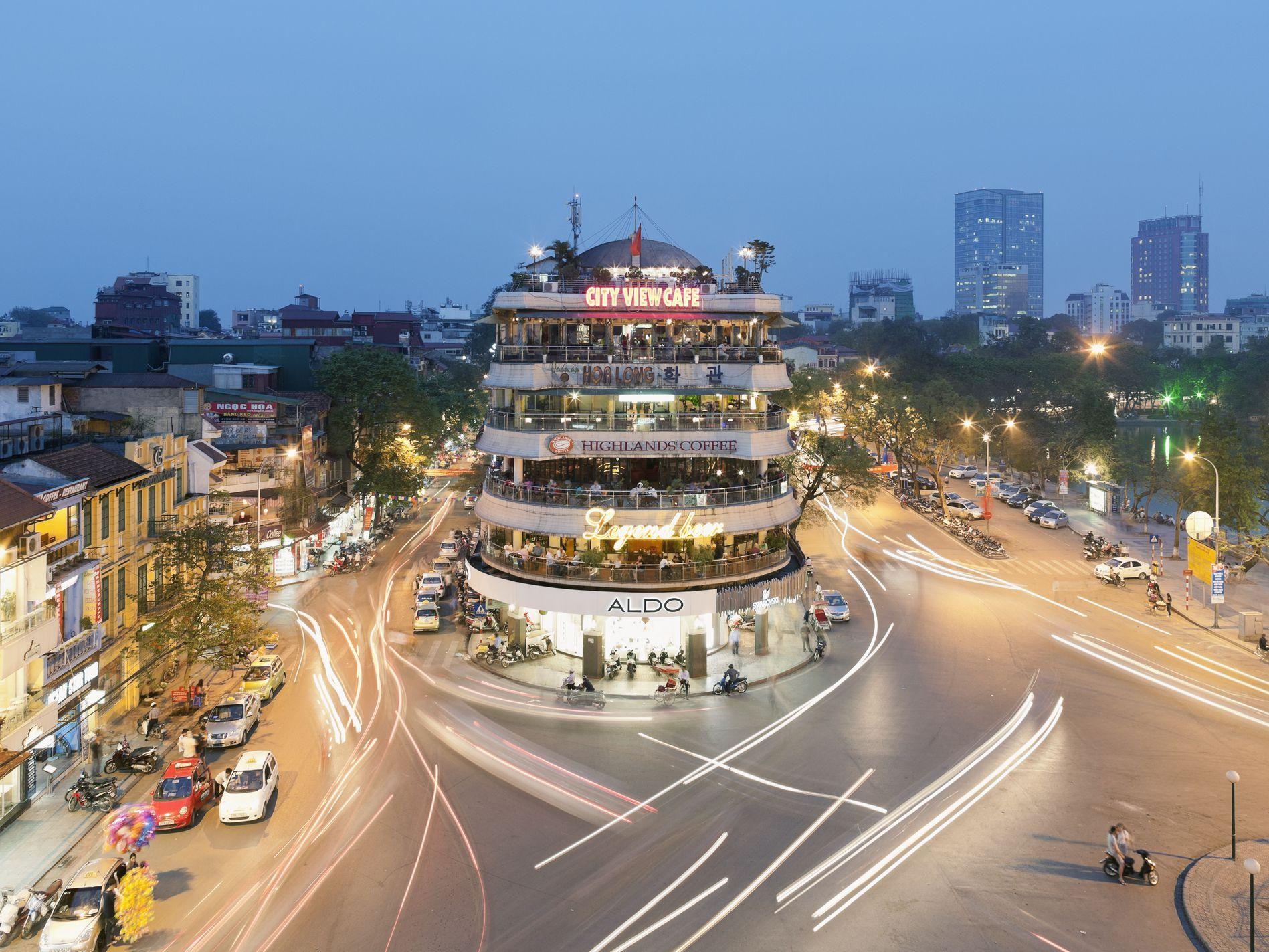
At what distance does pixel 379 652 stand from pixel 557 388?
1443 cm

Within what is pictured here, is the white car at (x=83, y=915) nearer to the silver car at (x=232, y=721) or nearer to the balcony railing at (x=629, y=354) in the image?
the silver car at (x=232, y=721)

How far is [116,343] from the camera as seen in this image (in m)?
77.4

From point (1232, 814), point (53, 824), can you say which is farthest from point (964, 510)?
point (53, 824)

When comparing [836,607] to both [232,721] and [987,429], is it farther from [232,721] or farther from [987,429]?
[987,429]

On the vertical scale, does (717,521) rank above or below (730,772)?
above

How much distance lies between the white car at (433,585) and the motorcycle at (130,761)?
824 inches

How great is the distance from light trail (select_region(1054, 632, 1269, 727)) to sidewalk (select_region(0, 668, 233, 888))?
121 ft

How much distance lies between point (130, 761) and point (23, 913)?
9038 millimetres

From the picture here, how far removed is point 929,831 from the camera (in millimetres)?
24719

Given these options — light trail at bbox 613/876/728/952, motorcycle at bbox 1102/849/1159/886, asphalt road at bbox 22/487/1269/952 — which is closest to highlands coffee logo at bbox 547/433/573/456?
asphalt road at bbox 22/487/1269/952

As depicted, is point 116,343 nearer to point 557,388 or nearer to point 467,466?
point 467,466

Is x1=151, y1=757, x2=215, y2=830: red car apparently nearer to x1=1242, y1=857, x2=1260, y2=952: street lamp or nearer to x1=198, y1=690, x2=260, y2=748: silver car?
x1=198, y1=690, x2=260, y2=748: silver car

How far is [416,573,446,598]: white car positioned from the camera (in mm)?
50094

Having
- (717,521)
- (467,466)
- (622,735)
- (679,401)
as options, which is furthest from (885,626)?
(467,466)
